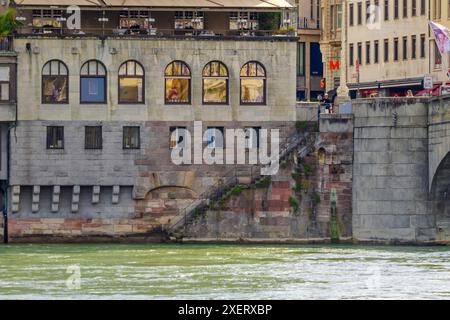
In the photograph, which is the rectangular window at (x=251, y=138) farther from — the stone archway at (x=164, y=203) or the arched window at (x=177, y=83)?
the stone archway at (x=164, y=203)

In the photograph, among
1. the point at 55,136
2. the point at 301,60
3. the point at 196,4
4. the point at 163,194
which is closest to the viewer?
the point at 55,136

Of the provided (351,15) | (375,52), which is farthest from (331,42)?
(375,52)

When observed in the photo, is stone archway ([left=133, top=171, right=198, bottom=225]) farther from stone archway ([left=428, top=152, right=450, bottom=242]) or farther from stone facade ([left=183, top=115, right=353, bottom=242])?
stone archway ([left=428, top=152, right=450, bottom=242])

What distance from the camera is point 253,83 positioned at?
12281 centimetres

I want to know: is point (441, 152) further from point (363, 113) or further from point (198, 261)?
point (198, 261)

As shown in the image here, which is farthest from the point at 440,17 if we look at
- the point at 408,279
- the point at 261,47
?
the point at 408,279

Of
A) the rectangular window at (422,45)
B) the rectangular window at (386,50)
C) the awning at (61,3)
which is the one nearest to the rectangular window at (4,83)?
the awning at (61,3)

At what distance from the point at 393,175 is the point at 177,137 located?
9.82 m

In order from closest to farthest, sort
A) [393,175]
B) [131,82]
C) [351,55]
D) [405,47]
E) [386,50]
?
1. [393,175]
2. [131,82]
3. [405,47]
4. [386,50]
5. [351,55]

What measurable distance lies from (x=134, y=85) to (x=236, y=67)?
467 cm

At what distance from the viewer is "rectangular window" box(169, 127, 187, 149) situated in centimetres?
12175

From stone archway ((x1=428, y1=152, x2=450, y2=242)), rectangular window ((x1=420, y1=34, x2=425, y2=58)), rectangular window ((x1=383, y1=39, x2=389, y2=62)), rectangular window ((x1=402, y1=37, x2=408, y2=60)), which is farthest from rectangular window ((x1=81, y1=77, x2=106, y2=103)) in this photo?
rectangular window ((x1=383, y1=39, x2=389, y2=62))

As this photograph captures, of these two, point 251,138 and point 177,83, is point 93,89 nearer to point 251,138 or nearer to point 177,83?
point 177,83

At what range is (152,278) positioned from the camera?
99375mm
